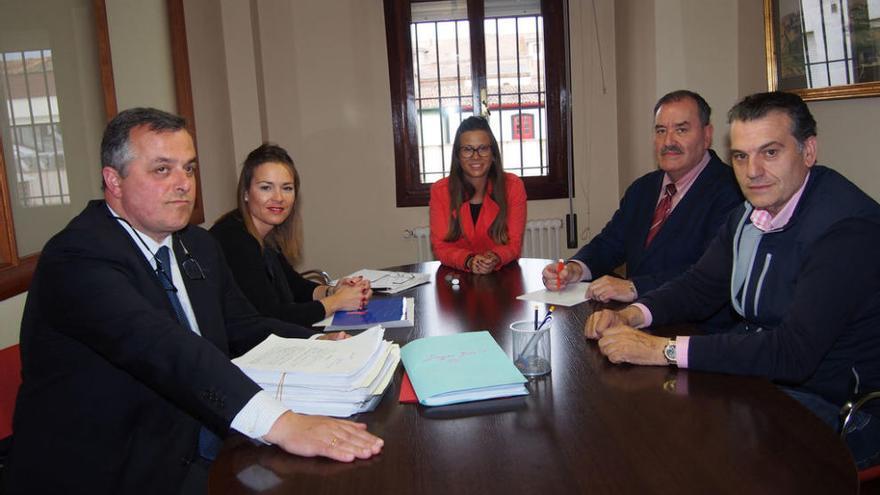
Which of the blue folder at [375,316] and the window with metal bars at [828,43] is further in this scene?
the window with metal bars at [828,43]

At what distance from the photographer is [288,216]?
2.55 m

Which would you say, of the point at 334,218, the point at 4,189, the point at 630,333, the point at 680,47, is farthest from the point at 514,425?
the point at 334,218

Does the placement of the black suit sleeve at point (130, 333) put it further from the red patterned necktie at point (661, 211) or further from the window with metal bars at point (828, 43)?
the window with metal bars at point (828, 43)

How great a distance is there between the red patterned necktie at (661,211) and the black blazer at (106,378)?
6.17 ft

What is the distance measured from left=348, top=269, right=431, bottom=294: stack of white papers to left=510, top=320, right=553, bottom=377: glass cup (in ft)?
3.40

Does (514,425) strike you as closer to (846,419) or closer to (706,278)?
(846,419)

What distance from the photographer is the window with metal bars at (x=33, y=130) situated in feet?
7.34

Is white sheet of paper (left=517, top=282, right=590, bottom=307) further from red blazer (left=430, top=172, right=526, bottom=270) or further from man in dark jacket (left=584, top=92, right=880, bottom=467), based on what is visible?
red blazer (left=430, top=172, right=526, bottom=270)

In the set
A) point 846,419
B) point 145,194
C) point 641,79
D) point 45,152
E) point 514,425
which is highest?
point 641,79

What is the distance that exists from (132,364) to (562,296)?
1387 mm

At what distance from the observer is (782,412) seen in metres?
1.21

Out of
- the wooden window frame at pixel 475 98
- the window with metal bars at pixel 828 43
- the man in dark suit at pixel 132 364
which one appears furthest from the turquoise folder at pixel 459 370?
the wooden window frame at pixel 475 98

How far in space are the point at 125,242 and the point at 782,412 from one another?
1.38m

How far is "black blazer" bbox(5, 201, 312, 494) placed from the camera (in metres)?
1.26
